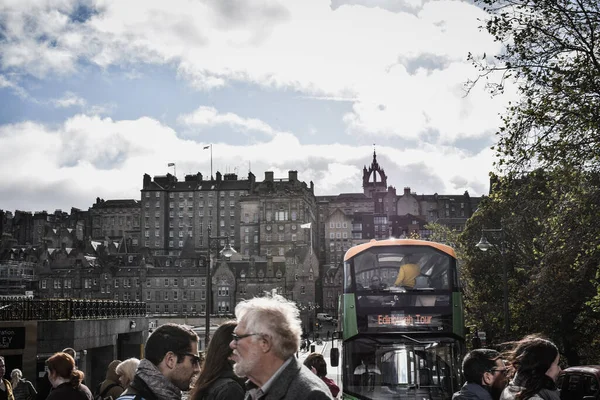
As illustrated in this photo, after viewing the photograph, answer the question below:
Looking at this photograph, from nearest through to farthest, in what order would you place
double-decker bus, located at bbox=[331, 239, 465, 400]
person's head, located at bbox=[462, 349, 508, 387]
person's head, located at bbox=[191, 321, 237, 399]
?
person's head, located at bbox=[191, 321, 237, 399], person's head, located at bbox=[462, 349, 508, 387], double-decker bus, located at bbox=[331, 239, 465, 400]

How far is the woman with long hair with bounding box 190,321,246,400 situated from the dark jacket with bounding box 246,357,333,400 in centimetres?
151

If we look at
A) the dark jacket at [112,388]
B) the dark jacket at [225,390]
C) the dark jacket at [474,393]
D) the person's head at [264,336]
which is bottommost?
the dark jacket at [112,388]

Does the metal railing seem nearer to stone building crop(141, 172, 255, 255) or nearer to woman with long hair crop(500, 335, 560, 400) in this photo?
A: woman with long hair crop(500, 335, 560, 400)

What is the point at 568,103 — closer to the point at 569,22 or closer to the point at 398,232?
the point at 569,22

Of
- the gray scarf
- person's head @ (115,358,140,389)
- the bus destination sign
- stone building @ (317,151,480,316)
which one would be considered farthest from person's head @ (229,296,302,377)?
stone building @ (317,151,480,316)

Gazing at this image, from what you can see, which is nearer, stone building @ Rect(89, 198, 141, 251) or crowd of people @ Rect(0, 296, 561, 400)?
crowd of people @ Rect(0, 296, 561, 400)

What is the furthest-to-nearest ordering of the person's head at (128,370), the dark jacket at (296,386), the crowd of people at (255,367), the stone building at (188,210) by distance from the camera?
the stone building at (188,210) < the person's head at (128,370) < the crowd of people at (255,367) < the dark jacket at (296,386)

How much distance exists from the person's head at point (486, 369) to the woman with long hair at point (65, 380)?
4143 mm

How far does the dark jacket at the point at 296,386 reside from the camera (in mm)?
4141

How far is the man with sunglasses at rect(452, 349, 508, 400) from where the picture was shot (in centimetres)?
709

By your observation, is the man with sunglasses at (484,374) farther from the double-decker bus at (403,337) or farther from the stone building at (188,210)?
the stone building at (188,210)

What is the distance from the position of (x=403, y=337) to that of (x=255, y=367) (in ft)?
45.1

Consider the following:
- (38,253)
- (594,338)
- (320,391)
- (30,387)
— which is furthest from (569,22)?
(38,253)

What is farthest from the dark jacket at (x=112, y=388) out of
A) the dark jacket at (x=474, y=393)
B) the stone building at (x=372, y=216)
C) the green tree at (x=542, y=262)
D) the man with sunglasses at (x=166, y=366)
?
Result: the stone building at (x=372, y=216)
